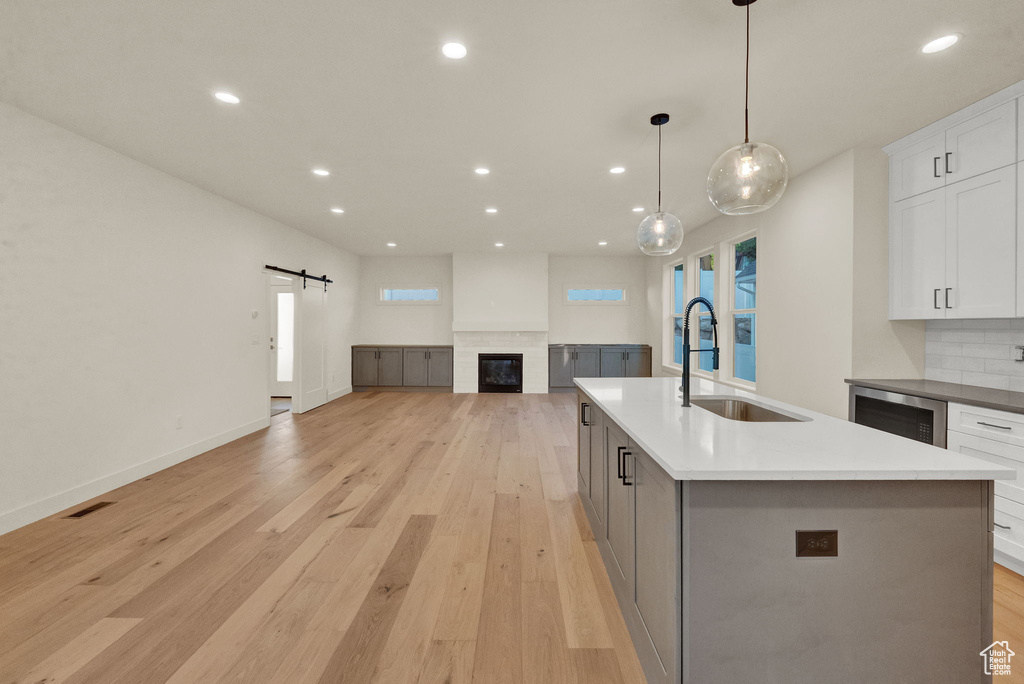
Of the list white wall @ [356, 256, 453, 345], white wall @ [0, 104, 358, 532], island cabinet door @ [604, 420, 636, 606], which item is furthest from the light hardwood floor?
white wall @ [356, 256, 453, 345]

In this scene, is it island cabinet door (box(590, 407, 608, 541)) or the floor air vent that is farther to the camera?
the floor air vent

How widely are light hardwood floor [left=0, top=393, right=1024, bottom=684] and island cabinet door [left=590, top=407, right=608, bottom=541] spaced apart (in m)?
0.16

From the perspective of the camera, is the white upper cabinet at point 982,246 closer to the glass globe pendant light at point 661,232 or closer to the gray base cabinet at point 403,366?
the glass globe pendant light at point 661,232

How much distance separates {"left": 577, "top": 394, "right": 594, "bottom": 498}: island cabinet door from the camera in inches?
110

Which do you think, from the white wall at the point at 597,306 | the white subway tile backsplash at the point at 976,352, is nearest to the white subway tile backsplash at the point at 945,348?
the white subway tile backsplash at the point at 976,352

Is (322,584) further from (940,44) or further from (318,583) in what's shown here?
(940,44)

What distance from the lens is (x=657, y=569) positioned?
1.38 meters

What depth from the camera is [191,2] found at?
5.98 feet

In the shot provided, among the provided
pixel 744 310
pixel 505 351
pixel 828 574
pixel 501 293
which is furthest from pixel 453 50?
pixel 505 351

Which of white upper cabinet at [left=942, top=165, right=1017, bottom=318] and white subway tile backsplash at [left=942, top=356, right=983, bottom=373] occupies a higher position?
white upper cabinet at [left=942, top=165, right=1017, bottom=318]

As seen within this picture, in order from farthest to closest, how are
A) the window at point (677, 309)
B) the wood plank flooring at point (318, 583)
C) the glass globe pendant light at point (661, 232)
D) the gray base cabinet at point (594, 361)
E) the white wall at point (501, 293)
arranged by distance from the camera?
the gray base cabinet at point (594, 361)
the white wall at point (501, 293)
the window at point (677, 309)
the glass globe pendant light at point (661, 232)
the wood plank flooring at point (318, 583)

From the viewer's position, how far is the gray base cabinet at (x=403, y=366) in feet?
26.8

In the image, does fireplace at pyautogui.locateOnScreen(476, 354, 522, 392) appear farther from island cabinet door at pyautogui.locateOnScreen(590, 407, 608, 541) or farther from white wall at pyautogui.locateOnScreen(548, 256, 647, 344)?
island cabinet door at pyautogui.locateOnScreen(590, 407, 608, 541)

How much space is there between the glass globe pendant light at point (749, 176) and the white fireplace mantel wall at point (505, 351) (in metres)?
6.36
